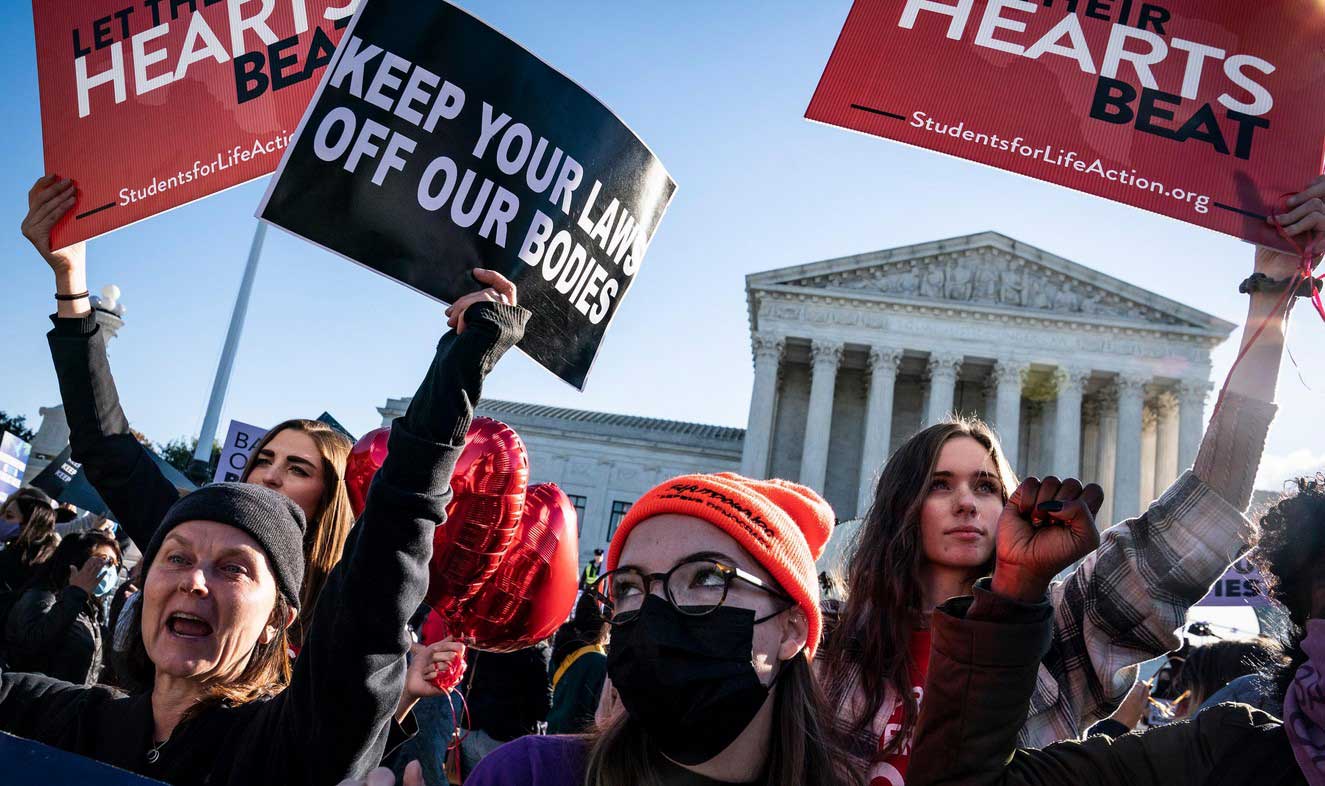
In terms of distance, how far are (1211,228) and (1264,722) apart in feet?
4.23

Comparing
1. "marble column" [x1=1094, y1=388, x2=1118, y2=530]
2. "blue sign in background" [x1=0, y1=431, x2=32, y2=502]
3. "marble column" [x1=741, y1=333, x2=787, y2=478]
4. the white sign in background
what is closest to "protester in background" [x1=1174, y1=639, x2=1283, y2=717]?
the white sign in background

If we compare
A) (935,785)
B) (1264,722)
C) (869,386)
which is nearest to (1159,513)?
(1264,722)

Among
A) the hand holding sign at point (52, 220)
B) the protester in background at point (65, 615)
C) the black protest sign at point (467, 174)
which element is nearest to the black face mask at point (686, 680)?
the black protest sign at point (467, 174)

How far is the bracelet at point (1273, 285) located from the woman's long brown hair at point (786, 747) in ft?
4.92

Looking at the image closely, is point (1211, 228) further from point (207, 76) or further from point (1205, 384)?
point (1205, 384)

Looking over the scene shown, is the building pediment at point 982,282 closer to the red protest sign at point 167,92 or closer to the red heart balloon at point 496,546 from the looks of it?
the red protest sign at point 167,92

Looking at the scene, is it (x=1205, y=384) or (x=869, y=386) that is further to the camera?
(x=869, y=386)

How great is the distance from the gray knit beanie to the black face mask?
3.13ft

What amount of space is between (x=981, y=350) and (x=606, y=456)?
16.1 metres

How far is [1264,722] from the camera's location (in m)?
1.80

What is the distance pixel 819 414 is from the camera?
38.3 m

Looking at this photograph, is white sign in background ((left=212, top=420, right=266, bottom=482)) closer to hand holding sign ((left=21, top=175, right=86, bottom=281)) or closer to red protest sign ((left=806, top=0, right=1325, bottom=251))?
hand holding sign ((left=21, top=175, right=86, bottom=281))

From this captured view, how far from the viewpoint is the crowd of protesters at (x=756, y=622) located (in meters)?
1.66

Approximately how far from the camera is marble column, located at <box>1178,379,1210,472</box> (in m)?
36.9
